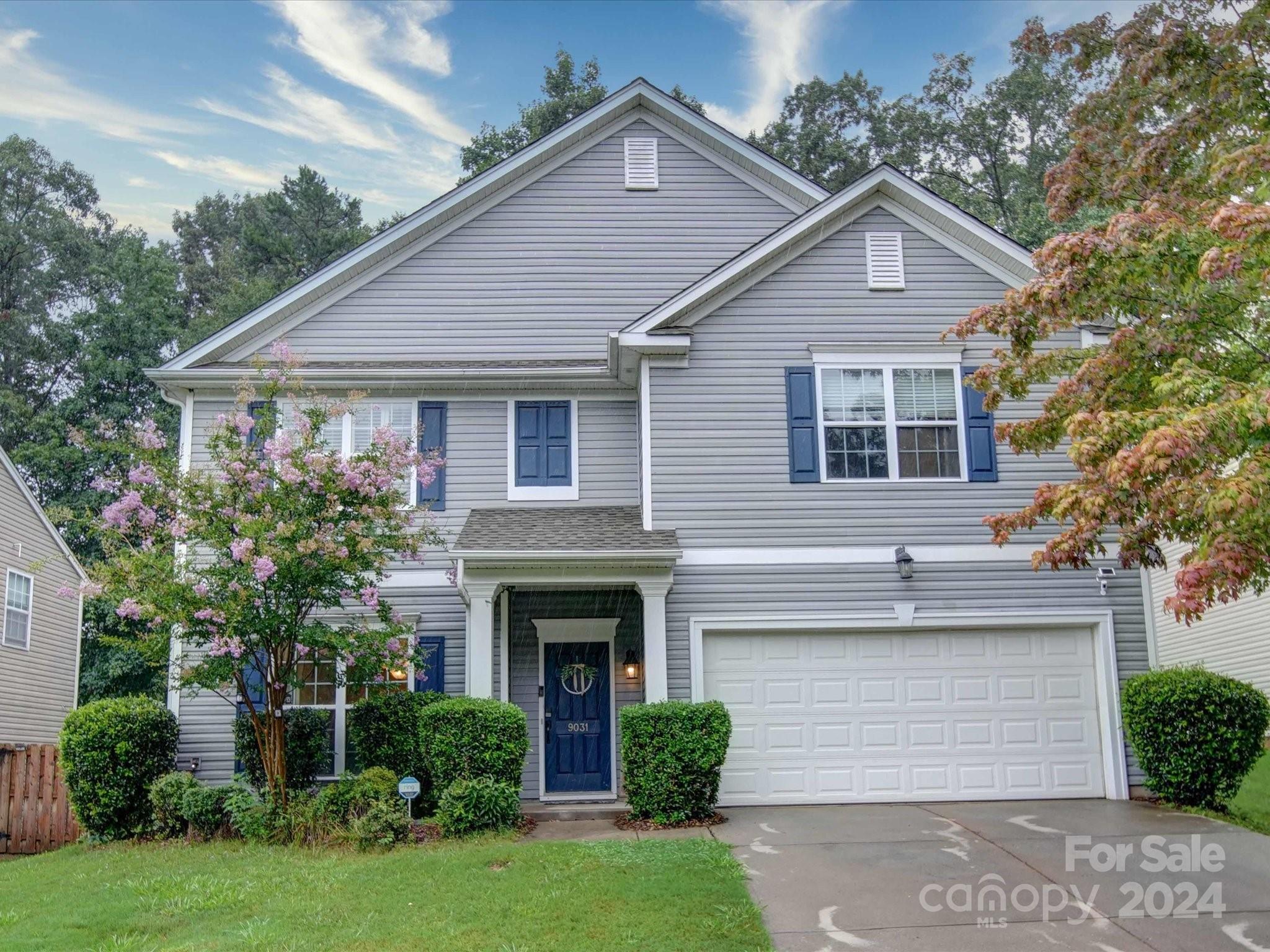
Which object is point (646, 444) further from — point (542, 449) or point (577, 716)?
point (577, 716)

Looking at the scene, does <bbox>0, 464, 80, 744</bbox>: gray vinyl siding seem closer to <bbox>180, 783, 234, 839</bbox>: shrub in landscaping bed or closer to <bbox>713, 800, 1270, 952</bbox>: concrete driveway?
<bbox>180, 783, 234, 839</bbox>: shrub in landscaping bed

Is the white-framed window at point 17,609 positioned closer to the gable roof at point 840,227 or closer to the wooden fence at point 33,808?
the wooden fence at point 33,808

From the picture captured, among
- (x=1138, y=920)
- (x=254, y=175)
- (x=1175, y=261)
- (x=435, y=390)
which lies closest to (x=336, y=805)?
(x=435, y=390)

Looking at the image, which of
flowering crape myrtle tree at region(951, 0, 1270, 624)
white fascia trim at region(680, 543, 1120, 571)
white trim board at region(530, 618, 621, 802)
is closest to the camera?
flowering crape myrtle tree at region(951, 0, 1270, 624)

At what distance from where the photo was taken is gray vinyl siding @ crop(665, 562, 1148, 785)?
42.4 ft

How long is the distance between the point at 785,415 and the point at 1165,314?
15.4ft

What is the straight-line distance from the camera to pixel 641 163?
16297 millimetres

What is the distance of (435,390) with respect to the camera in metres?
14.6

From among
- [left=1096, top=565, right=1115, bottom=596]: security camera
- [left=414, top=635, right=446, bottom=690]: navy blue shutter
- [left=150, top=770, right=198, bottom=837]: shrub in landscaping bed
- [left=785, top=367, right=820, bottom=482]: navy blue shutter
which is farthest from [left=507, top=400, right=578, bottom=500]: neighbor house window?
[left=1096, top=565, right=1115, bottom=596]: security camera

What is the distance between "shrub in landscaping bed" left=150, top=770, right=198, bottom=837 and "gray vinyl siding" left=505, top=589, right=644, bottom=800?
3818 mm

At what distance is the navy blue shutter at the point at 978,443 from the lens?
13.3 m

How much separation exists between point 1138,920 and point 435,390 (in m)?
9.89

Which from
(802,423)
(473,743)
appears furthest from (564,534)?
(802,423)

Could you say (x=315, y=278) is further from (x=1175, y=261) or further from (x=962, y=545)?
(x=1175, y=261)
